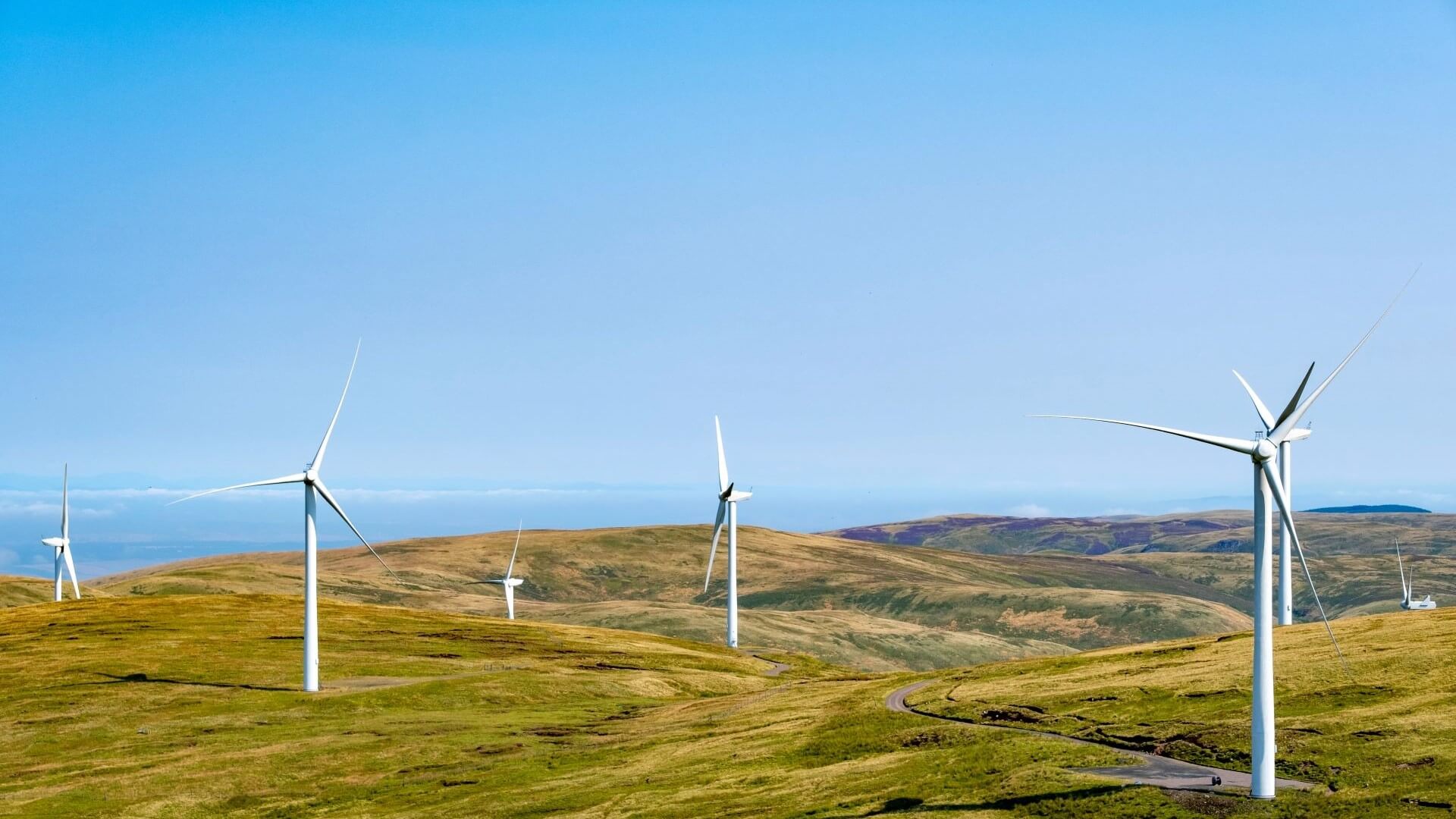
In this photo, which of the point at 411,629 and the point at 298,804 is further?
the point at 411,629

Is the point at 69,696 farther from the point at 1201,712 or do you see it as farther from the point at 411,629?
the point at 1201,712

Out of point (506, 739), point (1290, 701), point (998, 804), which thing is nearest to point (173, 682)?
point (506, 739)

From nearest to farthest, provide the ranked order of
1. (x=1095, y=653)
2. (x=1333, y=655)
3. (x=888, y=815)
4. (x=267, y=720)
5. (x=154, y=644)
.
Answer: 1. (x=888, y=815)
2. (x=1333, y=655)
3. (x=267, y=720)
4. (x=1095, y=653)
5. (x=154, y=644)

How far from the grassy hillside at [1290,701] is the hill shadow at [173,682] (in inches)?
2581

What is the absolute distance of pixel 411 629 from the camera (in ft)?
574

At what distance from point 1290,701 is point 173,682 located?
103 meters

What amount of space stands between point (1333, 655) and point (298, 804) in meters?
77.9

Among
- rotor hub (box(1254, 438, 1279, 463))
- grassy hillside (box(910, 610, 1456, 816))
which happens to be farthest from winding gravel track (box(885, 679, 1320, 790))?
rotor hub (box(1254, 438, 1279, 463))

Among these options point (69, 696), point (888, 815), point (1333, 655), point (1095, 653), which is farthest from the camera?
point (1095, 653)

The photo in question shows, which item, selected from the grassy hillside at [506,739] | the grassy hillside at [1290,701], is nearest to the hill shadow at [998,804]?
the grassy hillside at [506,739]

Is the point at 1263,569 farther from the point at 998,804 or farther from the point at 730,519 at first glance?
the point at 730,519

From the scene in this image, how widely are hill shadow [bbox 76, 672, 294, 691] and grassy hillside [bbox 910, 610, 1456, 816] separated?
6557 cm

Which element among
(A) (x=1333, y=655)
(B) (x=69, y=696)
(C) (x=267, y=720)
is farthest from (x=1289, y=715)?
(B) (x=69, y=696)

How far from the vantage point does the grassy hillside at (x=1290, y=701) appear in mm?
68250
